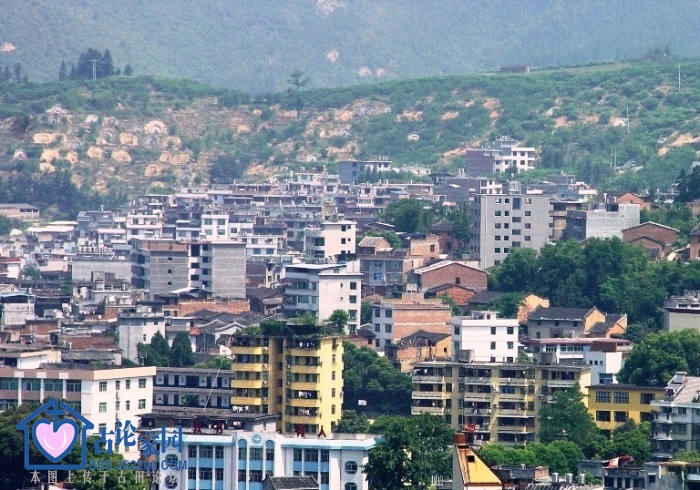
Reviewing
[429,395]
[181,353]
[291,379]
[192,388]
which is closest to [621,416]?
[429,395]

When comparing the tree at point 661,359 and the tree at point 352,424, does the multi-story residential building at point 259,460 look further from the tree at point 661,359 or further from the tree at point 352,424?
the tree at point 661,359

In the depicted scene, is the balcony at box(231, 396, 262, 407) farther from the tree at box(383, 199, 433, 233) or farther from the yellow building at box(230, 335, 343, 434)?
the tree at box(383, 199, 433, 233)

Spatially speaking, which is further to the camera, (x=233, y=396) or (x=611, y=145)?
(x=611, y=145)

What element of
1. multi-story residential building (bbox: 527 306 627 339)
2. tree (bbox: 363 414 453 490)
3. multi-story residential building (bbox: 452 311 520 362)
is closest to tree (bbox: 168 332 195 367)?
multi-story residential building (bbox: 452 311 520 362)

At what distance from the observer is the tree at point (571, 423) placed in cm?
7162

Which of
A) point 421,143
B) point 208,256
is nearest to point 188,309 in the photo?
point 208,256

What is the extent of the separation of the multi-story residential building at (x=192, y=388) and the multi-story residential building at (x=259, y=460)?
11275mm

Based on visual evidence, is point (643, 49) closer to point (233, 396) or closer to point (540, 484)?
point (233, 396)

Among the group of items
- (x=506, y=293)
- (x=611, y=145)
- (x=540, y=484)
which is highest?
(x=611, y=145)

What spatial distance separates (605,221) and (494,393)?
30057mm

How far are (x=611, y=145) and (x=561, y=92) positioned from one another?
56.2 ft

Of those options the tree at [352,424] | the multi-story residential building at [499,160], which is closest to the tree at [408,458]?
the tree at [352,424]

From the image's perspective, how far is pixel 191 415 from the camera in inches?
2810

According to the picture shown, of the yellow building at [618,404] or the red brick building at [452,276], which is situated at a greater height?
the red brick building at [452,276]
